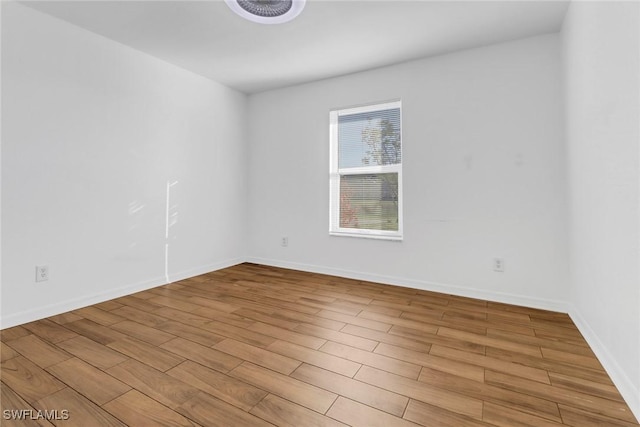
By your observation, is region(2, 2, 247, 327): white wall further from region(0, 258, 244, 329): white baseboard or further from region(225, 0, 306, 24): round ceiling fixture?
region(225, 0, 306, 24): round ceiling fixture

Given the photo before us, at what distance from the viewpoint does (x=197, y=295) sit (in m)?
2.91

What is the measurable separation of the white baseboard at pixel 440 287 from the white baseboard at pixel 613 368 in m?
0.38

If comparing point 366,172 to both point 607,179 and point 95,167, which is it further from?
point 95,167

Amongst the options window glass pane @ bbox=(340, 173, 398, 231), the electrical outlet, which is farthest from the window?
the electrical outlet

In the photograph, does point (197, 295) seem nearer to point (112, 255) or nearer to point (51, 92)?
point (112, 255)

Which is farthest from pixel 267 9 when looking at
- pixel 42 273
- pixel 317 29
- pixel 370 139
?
pixel 42 273

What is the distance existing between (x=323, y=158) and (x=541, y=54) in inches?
91.3

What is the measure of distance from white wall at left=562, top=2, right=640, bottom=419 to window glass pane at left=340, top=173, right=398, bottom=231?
157cm

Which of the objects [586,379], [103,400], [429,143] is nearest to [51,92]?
[103,400]

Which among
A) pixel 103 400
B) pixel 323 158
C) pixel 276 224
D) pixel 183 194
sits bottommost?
pixel 103 400

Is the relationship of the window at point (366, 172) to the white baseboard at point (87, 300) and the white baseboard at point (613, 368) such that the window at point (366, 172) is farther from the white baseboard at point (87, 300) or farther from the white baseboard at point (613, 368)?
the white baseboard at point (87, 300)

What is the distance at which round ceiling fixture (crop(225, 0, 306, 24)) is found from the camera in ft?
6.68

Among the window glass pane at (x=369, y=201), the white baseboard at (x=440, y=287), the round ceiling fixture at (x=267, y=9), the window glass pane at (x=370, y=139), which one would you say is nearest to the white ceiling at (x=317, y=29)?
the round ceiling fixture at (x=267, y=9)

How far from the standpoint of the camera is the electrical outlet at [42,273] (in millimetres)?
2324
